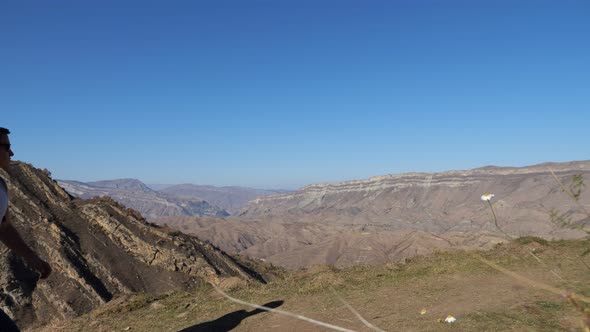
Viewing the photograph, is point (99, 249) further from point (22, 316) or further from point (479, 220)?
point (479, 220)

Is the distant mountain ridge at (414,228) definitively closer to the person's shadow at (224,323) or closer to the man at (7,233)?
the person's shadow at (224,323)

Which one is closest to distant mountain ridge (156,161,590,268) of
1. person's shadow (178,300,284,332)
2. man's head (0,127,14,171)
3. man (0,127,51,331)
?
person's shadow (178,300,284,332)

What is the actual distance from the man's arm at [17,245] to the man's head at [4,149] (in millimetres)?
491

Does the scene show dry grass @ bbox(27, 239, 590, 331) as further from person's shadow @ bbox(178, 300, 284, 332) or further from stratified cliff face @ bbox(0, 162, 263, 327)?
stratified cliff face @ bbox(0, 162, 263, 327)

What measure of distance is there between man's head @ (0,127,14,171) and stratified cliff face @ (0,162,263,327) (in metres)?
33.9

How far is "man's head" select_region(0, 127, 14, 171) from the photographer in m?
3.55

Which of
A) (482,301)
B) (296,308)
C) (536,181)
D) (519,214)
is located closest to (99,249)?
(296,308)

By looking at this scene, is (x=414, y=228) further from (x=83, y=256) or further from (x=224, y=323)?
(x=224, y=323)

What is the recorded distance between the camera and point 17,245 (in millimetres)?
3791

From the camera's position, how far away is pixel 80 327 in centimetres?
869

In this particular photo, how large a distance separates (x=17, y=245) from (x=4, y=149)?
0.95 meters

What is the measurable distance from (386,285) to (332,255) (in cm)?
9738

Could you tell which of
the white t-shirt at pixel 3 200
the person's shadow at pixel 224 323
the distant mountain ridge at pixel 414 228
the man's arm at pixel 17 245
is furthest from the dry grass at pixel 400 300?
the distant mountain ridge at pixel 414 228

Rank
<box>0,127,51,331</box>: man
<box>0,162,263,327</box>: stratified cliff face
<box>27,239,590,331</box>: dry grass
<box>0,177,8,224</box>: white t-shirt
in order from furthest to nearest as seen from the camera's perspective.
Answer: <box>0,162,263,327</box>: stratified cliff face → <box>27,239,590,331</box>: dry grass → <box>0,127,51,331</box>: man → <box>0,177,8,224</box>: white t-shirt
